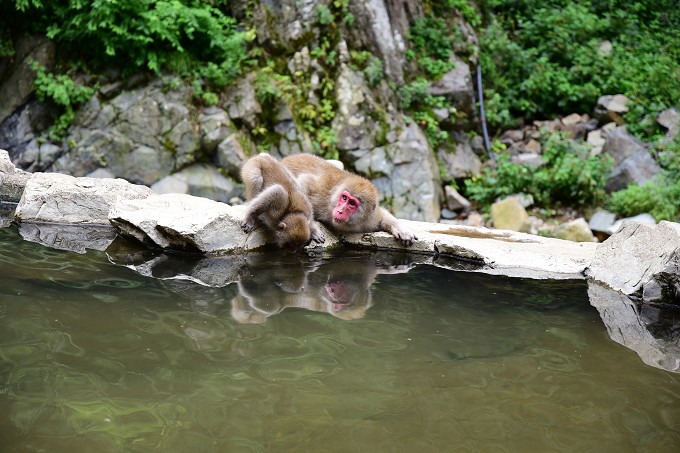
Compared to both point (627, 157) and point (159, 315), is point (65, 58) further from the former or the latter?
point (627, 157)

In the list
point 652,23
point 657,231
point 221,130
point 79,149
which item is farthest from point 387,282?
point 652,23

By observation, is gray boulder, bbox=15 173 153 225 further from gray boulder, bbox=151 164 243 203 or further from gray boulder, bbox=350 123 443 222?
gray boulder, bbox=350 123 443 222

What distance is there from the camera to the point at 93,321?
3.12 m

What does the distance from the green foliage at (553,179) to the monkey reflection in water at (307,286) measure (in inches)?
229

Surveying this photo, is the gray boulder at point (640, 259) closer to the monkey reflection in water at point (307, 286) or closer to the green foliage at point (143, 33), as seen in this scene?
the monkey reflection in water at point (307, 286)

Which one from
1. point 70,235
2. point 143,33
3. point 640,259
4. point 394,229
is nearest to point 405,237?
point 394,229

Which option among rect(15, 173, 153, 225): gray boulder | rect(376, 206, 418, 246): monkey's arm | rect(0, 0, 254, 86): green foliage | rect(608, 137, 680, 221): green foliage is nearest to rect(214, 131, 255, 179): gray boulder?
rect(0, 0, 254, 86): green foliage

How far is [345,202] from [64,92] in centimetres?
588

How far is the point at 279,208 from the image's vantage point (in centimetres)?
491

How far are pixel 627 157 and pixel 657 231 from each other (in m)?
6.70

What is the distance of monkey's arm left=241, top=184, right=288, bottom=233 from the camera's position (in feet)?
15.9

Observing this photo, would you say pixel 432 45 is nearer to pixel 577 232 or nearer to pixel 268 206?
pixel 577 232

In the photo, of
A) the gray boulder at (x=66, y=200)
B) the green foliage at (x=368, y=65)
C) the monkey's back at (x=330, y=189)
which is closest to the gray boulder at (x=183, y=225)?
the gray boulder at (x=66, y=200)

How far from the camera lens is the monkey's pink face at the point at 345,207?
205 inches
